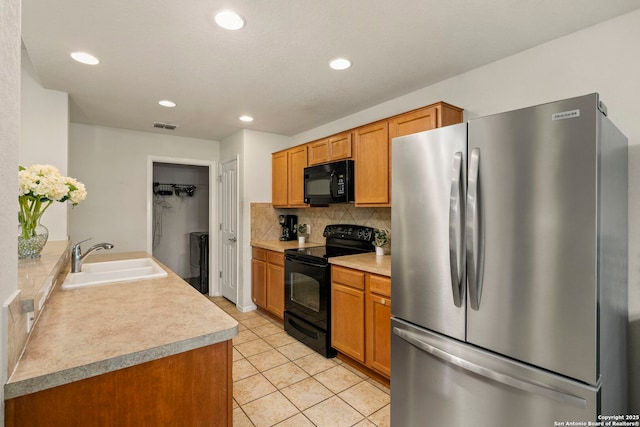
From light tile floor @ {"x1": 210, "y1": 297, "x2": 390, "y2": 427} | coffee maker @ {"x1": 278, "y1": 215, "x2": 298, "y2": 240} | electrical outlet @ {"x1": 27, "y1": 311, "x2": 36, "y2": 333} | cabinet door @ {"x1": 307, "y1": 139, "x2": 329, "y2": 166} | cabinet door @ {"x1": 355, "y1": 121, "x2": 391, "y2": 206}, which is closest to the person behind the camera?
electrical outlet @ {"x1": 27, "y1": 311, "x2": 36, "y2": 333}

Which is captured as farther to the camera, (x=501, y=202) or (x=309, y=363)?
(x=309, y=363)

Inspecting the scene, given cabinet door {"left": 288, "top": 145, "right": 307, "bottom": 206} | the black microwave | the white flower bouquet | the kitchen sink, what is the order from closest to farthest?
the white flower bouquet → the kitchen sink → the black microwave → cabinet door {"left": 288, "top": 145, "right": 307, "bottom": 206}

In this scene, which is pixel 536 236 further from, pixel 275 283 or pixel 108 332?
pixel 275 283

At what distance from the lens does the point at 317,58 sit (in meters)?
2.17

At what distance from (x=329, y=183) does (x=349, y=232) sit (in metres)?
0.59

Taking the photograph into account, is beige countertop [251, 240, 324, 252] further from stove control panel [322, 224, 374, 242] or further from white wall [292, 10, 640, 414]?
white wall [292, 10, 640, 414]

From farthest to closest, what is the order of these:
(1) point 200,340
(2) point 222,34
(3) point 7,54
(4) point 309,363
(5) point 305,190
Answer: (5) point 305,190 → (4) point 309,363 → (2) point 222,34 → (1) point 200,340 → (3) point 7,54

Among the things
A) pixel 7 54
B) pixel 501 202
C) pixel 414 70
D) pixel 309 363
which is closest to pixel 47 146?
pixel 7 54

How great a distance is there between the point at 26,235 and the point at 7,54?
57.3 inches

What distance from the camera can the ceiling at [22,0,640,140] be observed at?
1644 millimetres

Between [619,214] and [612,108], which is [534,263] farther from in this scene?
[612,108]

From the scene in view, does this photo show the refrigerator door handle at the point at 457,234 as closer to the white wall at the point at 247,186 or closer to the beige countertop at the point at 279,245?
the beige countertop at the point at 279,245

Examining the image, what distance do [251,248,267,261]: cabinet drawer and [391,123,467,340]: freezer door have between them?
229 cm

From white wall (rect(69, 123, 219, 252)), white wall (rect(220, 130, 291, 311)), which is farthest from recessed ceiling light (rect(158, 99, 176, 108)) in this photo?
white wall (rect(69, 123, 219, 252))
